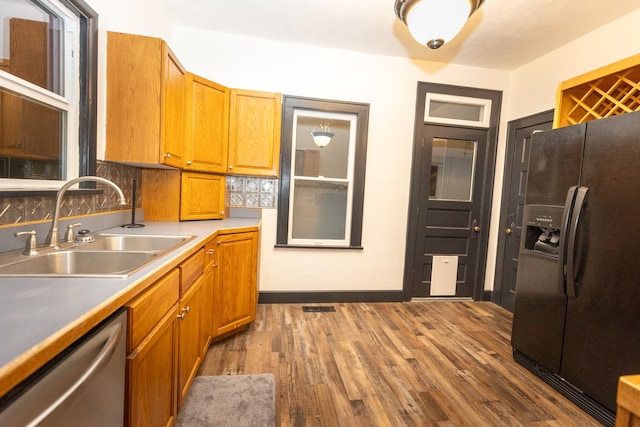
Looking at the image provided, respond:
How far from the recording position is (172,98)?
217cm

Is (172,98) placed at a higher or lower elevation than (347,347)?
higher

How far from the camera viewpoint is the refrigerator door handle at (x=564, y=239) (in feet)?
6.02

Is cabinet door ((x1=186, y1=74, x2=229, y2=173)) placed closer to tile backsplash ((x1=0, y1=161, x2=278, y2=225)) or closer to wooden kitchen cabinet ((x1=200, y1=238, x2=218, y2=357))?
tile backsplash ((x1=0, y1=161, x2=278, y2=225))

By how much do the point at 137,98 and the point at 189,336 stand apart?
1.57 m

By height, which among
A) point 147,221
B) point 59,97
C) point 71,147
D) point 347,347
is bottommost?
point 347,347

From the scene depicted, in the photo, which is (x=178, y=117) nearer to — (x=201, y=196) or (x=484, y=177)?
(x=201, y=196)

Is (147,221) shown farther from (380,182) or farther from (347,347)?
(380,182)

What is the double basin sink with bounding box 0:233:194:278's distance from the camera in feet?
3.88

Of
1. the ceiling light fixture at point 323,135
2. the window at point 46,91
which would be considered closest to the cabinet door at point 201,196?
the window at point 46,91

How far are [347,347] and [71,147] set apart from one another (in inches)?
92.0

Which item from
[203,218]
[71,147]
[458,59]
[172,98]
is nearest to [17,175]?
[71,147]

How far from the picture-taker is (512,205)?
3.37m

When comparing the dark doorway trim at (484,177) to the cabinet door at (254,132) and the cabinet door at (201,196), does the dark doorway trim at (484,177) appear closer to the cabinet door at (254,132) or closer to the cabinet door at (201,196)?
the cabinet door at (254,132)

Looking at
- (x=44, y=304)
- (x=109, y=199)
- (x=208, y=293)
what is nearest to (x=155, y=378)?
(x=44, y=304)
